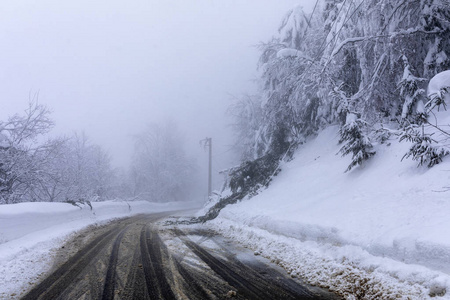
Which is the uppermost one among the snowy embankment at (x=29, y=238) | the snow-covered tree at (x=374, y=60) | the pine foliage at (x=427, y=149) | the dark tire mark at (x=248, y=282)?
the snow-covered tree at (x=374, y=60)

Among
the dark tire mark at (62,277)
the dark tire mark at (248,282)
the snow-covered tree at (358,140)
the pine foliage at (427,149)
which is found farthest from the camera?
the snow-covered tree at (358,140)

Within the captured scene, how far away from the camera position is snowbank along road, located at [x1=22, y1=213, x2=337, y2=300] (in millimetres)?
4121

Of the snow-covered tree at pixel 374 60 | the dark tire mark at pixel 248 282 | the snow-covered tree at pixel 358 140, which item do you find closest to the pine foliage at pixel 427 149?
the snow-covered tree at pixel 374 60

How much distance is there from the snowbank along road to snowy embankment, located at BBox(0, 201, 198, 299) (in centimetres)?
36

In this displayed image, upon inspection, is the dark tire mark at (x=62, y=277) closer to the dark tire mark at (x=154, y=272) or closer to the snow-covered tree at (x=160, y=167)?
the dark tire mark at (x=154, y=272)

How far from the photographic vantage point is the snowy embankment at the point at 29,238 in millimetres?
4991

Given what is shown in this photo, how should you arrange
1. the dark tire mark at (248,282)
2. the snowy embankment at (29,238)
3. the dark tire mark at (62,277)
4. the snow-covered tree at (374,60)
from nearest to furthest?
the dark tire mark at (248,282) → the dark tire mark at (62,277) → the snowy embankment at (29,238) → the snow-covered tree at (374,60)

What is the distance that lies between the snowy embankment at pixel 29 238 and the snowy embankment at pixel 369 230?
484cm

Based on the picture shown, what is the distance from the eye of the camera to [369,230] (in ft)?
17.7

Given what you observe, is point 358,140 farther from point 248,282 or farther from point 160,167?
point 160,167

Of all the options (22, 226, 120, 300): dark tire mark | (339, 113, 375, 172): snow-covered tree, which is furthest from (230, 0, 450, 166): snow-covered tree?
(22, 226, 120, 300): dark tire mark

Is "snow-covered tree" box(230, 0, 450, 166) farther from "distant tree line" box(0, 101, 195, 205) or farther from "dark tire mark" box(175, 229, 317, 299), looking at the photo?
"distant tree line" box(0, 101, 195, 205)

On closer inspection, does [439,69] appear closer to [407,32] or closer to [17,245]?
[407,32]

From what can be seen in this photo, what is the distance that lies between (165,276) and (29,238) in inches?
242
